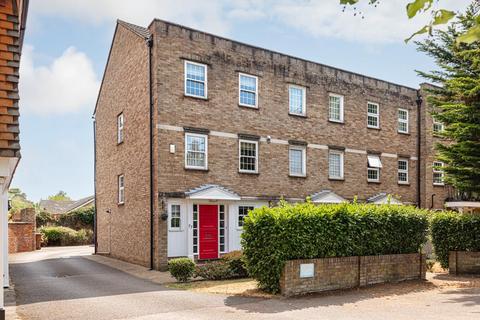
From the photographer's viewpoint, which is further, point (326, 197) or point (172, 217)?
point (326, 197)

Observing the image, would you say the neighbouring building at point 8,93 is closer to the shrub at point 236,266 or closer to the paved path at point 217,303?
the paved path at point 217,303

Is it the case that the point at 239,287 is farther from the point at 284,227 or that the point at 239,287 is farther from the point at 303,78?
the point at 303,78

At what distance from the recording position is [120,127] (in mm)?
23969

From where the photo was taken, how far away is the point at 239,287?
1352 cm

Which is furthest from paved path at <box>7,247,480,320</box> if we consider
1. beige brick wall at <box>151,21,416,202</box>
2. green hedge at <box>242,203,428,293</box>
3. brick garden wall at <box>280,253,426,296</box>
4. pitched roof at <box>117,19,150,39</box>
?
pitched roof at <box>117,19,150,39</box>

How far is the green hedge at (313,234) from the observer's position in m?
12.5

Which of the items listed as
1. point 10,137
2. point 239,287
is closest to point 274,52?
point 239,287

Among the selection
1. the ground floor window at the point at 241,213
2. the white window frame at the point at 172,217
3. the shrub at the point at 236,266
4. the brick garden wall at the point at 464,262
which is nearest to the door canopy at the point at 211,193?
the white window frame at the point at 172,217

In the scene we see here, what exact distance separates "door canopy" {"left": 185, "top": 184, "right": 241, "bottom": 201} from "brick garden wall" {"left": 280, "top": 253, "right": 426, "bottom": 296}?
24.1 ft

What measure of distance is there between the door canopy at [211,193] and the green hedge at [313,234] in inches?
237

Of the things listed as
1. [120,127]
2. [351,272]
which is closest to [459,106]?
[351,272]

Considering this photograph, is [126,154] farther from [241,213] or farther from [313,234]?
[313,234]

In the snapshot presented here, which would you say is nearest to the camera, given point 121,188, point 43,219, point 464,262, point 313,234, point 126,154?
point 313,234

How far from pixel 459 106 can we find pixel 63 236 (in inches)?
1204
